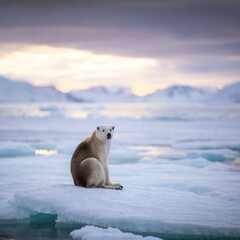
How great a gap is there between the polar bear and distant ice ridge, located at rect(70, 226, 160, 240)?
2.55 ft

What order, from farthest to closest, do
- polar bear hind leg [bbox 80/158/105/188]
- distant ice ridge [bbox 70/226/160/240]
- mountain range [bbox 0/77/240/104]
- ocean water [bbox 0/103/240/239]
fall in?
mountain range [bbox 0/77/240/104] → polar bear hind leg [bbox 80/158/105/188] → ocean water [bbox 0/103/240/239] → distant ice ridge [bbox 70/226/160/240]

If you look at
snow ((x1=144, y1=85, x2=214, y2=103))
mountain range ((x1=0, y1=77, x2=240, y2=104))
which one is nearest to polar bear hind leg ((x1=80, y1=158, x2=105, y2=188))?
mountain range ((x1=0, y1=77, x2=240, y2=104))

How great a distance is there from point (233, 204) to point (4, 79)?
25.2 meters

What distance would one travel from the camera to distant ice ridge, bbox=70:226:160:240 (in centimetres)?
375

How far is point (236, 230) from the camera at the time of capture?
12.7 ft

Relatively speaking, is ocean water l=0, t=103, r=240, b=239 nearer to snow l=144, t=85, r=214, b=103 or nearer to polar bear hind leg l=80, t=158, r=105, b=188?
polar bear hind leg l=80, t=158, r=105, b=188

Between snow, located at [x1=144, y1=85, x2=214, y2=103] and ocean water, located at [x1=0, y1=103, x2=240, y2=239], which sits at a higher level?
snow, located at [x1=144, y1=85, x2=214, y2=103]

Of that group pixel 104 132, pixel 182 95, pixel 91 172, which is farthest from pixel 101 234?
pixel 182 95

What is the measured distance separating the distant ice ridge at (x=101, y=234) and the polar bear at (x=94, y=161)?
78cm

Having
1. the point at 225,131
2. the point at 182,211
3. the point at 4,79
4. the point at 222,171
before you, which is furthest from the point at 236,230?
the point at 4,79

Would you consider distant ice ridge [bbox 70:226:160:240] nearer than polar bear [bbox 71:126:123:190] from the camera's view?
Yes

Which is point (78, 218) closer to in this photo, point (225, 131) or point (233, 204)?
point (233, 204)

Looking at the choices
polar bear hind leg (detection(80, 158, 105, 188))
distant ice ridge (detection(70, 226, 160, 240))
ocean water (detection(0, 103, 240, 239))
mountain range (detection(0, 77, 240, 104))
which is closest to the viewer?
distant ice ridge (detection(70, 226, 160, 240))

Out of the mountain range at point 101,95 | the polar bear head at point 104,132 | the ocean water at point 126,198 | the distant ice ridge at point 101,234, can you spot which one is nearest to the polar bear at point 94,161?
the polar bear head at point 104,132
